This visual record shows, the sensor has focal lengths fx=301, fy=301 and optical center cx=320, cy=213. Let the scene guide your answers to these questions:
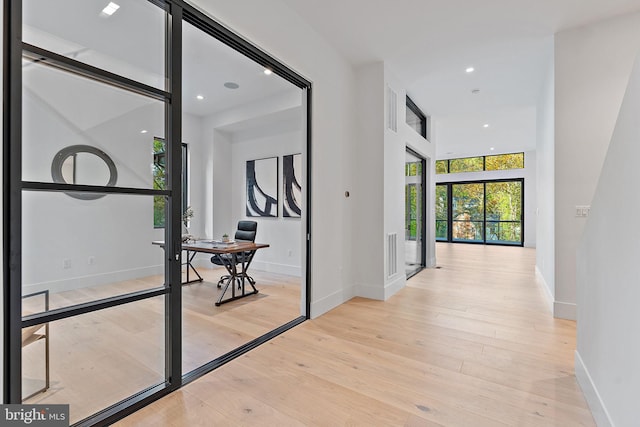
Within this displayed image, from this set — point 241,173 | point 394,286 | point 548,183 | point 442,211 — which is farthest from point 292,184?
point 442,211

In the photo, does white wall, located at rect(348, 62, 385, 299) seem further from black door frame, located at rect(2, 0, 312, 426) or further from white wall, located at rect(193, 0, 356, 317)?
black door frame, located at rect(2, 0, 312, 426)

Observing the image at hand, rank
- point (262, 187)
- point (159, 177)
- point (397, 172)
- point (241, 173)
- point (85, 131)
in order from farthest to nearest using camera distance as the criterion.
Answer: point (241, 173)
point (262, 187)
point (397, 172)
point (159, 177)
point (85, 131)

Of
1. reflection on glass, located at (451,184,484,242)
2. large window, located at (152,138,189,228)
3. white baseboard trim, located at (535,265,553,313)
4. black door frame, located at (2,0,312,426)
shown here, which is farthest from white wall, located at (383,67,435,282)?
reflection on glass, located at (451,184,484,242)

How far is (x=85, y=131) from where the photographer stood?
1629 mm

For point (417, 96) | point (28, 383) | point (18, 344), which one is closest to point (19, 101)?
point (18, 344)

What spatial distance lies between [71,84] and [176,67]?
0.60 m

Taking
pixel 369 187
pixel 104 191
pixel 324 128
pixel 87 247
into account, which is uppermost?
pixel 324 128

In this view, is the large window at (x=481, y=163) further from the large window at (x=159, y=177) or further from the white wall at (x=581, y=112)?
the large window at (x=159, y=177)

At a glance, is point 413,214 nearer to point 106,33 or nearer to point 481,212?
point 106,33

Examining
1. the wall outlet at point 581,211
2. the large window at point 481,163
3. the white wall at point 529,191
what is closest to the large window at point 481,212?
the white wall at point 529,191

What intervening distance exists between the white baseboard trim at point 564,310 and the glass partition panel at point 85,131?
4088 mm

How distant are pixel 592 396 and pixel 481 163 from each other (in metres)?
10.2

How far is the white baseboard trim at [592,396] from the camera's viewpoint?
1509 mm

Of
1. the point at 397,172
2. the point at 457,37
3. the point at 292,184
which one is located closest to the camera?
the point at 457,37
